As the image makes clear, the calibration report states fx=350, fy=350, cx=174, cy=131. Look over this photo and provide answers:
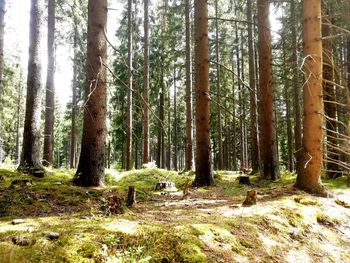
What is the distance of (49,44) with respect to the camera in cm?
1611

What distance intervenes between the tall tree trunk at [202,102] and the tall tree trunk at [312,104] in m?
3.31

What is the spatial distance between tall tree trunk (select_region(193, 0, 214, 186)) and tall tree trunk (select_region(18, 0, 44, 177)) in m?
4.88

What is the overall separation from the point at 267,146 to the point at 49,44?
10.8 metres

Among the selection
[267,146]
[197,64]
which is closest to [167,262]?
[197,64]

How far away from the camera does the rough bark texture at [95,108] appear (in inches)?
330

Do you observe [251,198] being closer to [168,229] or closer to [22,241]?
[168,229]

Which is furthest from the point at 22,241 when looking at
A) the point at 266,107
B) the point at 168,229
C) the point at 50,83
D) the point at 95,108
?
the point at 50,83

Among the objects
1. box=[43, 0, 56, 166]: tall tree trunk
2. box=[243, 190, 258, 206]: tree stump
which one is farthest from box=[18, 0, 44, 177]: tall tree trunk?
box=[243, 190, 258, 206]: tree stump

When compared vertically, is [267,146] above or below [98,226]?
above

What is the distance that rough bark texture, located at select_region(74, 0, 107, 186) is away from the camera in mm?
8375

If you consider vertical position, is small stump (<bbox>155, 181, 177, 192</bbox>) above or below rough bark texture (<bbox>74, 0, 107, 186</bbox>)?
below

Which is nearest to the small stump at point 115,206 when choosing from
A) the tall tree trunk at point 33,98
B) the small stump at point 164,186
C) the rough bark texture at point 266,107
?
the small stump at point 164,186

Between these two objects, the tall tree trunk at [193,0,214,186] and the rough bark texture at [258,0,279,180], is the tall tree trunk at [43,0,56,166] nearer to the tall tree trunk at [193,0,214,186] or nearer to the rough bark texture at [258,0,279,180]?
the tall tree trunk at [193,0,214,186]

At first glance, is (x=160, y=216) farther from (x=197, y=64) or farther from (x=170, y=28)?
(x=170, y=28)
